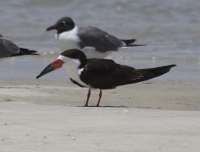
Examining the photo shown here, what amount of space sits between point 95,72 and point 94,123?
1846 mm

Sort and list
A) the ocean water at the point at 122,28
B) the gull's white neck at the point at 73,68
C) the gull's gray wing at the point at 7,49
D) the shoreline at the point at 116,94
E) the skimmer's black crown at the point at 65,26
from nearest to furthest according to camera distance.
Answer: the gull's white neck at the point at 73,68, the shoreline at the point at 116,94, the gull's gray wing at the point at 7,49, the skimmer's black crown at the point at 65,26, the ocean water at the point at 122,28

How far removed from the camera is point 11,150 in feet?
15.1

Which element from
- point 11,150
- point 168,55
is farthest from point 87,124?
point 168,55

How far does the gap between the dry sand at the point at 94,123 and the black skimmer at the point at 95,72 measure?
32 cm

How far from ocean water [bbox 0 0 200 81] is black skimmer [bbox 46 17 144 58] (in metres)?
0.52

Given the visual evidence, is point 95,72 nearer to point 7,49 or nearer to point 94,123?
point 94,123

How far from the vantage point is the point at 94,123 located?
5746mm

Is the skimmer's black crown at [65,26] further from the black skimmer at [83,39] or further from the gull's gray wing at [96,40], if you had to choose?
the gull's gray wing at [96,40]

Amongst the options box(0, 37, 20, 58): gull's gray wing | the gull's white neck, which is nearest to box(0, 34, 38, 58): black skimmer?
box(0, 37, 20, 58): gull's gray wing

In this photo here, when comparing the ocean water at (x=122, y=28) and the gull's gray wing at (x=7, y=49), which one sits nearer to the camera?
the gull's gray wing at (x=7, y=49)

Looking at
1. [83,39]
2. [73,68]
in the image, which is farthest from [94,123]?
[83,39]

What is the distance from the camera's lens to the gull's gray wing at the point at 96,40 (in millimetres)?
11461

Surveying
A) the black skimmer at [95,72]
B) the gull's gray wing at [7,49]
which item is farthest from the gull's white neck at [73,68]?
the gull's gray wing at [7,49]

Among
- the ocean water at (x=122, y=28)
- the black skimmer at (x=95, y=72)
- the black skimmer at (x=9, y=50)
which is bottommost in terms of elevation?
the ocean water at (x=122, y=28)
